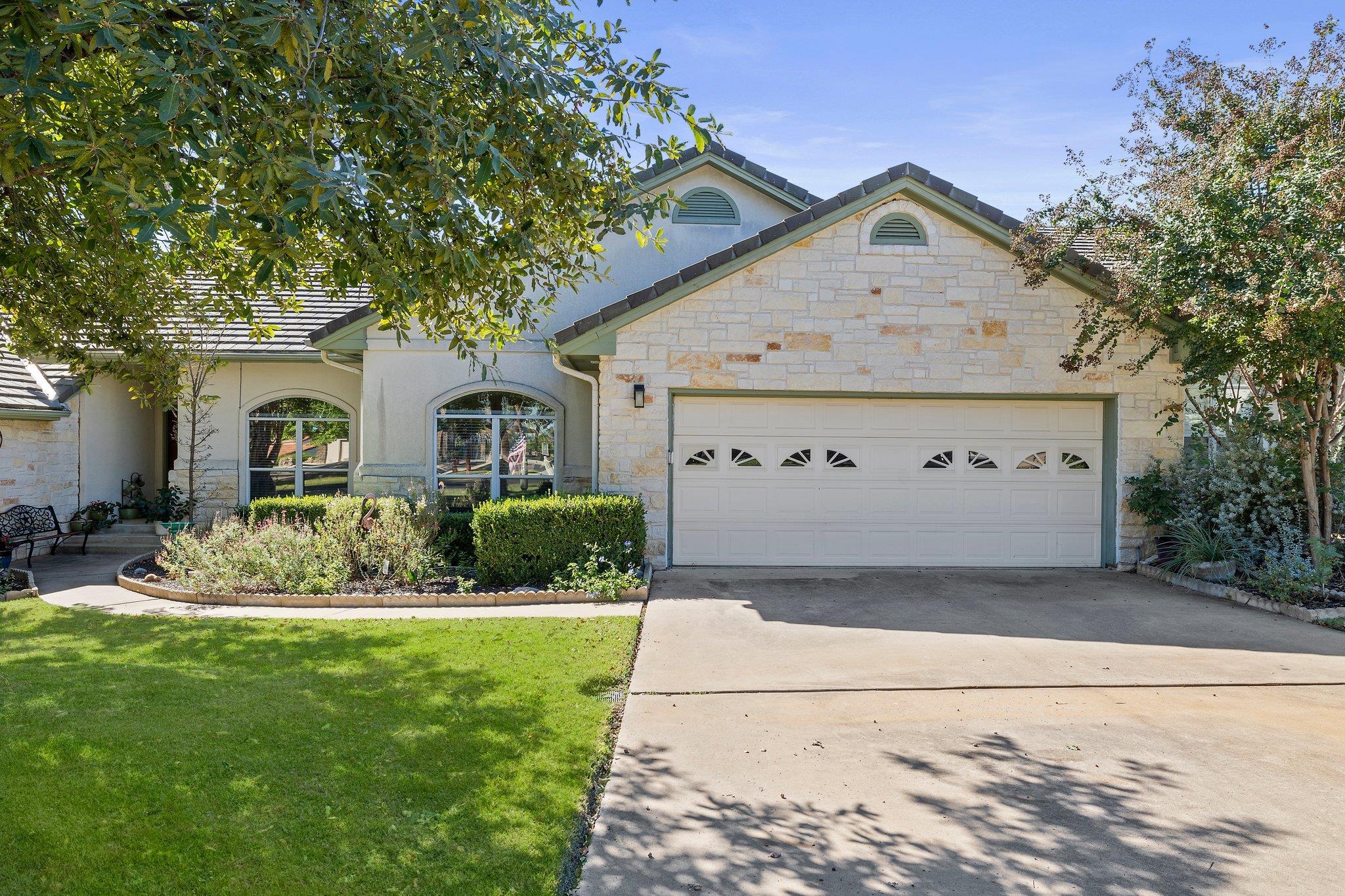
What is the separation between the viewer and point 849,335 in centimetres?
1055

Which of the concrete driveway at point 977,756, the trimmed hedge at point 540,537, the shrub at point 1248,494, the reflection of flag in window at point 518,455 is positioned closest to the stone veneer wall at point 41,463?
the reflection of flag in window at point 518,455

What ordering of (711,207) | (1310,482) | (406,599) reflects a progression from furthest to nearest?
(711,207) → (1310,482) → (406,599)

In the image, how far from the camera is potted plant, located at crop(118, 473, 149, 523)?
14319 millimetres

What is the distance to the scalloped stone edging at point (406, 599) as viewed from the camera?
8.98m

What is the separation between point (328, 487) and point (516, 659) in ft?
28.8

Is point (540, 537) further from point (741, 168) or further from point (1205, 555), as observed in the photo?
point (1205, 555)

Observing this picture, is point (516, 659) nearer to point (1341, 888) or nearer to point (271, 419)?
point (1341, 888)

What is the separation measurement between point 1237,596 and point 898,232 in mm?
5638

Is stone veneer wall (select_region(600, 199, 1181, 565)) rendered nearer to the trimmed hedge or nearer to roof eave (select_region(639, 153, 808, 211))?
the trimmed hedge

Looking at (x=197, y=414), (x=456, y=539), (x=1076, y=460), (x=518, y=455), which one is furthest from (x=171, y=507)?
(x=1076, y=460)

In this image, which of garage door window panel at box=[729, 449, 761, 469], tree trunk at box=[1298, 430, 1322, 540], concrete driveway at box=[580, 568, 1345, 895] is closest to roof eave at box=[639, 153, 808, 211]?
garage door window panel at box=[729, 449, 761, 469]

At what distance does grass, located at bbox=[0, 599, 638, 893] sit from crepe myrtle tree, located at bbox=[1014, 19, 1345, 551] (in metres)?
6.75

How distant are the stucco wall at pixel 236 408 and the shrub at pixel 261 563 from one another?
153 inches

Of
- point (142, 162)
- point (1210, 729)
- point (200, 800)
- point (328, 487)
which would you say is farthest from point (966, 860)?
point (328, 487)
